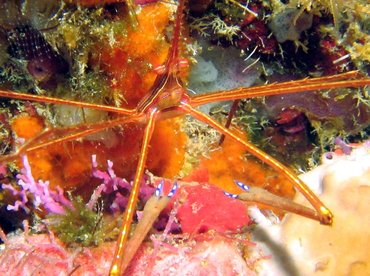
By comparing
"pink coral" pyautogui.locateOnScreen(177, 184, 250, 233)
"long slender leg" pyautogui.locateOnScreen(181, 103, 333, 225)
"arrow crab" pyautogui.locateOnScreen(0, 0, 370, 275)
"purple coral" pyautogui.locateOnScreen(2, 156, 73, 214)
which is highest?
"arrow crab" pyautogui.locateOnScreen(0, 0, 370, 275)

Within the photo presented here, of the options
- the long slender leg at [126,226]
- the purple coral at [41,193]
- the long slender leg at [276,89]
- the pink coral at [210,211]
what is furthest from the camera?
the purple coral at [41,193]

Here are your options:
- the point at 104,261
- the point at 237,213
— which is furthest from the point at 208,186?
the point at 104,261

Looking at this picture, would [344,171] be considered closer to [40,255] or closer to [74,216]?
[74,216]

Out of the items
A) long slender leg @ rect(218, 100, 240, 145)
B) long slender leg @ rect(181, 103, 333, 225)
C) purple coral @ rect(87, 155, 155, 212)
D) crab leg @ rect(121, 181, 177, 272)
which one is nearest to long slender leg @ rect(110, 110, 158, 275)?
crab leg @ rect(121, 181, 177, 272)

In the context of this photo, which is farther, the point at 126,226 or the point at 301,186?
the point at 301,186

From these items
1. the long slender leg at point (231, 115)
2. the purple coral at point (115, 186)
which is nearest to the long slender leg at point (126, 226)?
the purple coral at point (115, 186)

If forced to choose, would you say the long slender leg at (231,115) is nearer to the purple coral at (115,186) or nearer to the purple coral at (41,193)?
the purple coral at (115,186)

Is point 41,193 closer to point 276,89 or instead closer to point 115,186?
point 115,186

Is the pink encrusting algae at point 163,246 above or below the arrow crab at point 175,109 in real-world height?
below

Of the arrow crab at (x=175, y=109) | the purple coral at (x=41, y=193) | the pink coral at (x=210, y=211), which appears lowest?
the pink coral at (x=210, y=211)

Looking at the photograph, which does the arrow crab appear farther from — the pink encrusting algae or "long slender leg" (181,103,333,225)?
the pink encrusting algae

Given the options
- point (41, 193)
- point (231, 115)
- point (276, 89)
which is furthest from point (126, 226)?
point (231, 115)
